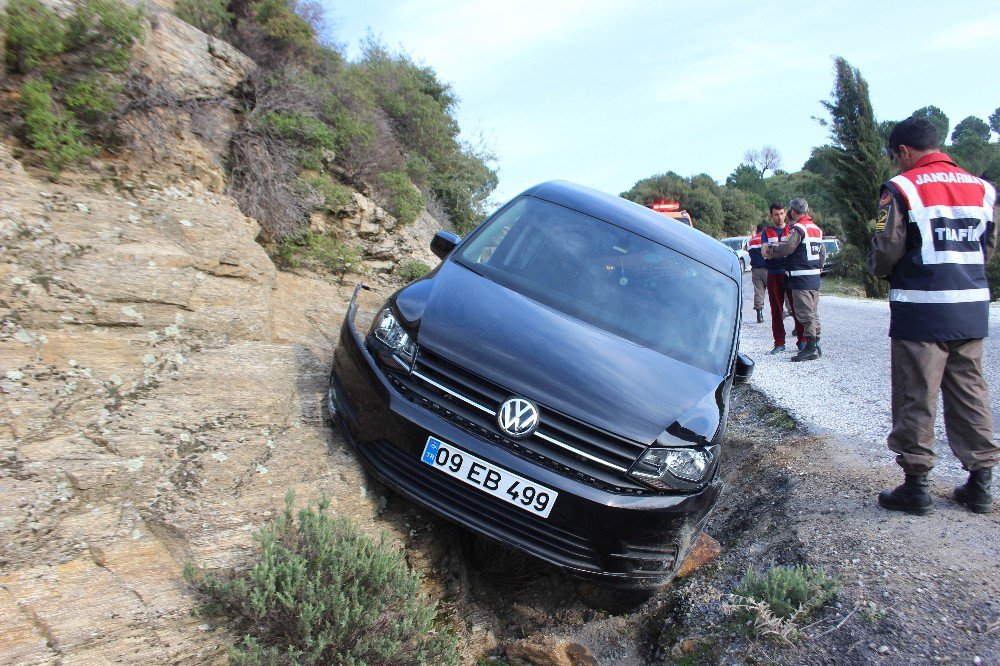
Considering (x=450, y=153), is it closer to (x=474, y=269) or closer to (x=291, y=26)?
(x=291, y=26)

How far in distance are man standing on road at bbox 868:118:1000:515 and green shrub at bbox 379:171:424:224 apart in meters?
6.40

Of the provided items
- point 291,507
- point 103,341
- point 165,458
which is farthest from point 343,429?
point 103,341

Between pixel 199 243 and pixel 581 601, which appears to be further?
pixel 199 243

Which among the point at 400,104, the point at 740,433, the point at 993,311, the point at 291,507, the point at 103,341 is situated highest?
the point at 400,104

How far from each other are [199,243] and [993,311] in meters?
12.9

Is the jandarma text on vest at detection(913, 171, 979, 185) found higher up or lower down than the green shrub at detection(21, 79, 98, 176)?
lower down

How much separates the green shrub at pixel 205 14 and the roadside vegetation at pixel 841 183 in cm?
763

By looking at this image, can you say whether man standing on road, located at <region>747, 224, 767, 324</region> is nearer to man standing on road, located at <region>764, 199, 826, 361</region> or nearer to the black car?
man standing on road, located at <region>764, 199, 826, 361</region>

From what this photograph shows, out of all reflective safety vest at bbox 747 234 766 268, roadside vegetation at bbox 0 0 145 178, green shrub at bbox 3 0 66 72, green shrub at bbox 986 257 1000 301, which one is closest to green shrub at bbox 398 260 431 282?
roadside vegetation at bbox 0 0 145 178

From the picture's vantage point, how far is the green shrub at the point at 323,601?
2.35 metres

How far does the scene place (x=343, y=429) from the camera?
10.4ft

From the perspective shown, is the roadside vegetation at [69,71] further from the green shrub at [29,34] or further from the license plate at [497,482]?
the license plate at [497,482]

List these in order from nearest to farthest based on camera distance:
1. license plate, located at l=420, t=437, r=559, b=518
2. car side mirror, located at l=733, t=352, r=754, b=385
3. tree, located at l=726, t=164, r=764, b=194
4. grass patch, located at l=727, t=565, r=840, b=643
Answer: license plate, located at l=420, t=437, r=559, b=518, grass patch, located at l=727, t=565, r=840, b=643, car side mirror, located at l=733, t=352, r=754, b=385, tree, located at l=726, t=164, r=764, b=194

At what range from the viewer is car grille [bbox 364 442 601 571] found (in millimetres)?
2740
